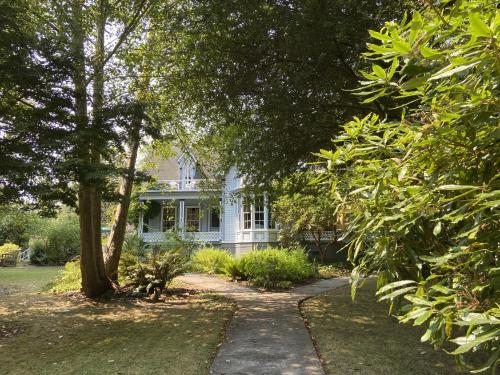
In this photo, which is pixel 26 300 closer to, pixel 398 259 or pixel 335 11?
pixel 335 11

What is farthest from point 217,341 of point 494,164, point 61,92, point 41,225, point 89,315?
→ point 41,225

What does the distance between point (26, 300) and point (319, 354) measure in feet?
30.8

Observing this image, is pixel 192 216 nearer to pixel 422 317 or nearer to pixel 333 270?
pixel 333 270

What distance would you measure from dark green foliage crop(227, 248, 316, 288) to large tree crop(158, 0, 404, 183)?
4.90 meters

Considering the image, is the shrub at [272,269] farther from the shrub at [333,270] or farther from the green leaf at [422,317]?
the green leaf at [422,317]

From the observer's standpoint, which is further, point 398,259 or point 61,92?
point 61,92

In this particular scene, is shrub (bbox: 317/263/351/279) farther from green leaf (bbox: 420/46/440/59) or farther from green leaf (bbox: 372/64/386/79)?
green leaf (bbox: 420/46/440/59)

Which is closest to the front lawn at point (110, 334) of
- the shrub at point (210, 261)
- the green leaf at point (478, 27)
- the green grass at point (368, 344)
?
the green grass at point (368, 344)

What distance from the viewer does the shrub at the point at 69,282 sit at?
542 inches

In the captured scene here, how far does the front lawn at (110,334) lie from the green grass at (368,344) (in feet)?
5.79

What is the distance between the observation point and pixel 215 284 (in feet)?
51.4

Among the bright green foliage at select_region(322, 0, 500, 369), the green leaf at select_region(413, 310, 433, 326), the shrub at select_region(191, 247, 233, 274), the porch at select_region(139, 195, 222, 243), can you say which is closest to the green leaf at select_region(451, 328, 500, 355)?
the bright green foliage at select_region(322, 0, 500, 369)

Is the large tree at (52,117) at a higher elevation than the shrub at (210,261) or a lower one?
higher

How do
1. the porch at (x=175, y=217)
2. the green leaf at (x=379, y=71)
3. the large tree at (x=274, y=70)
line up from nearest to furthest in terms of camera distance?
the green leaf at (x=379, y=71) → the large tree at (x=274, y=70) → the porch at (x=175, y=217)
